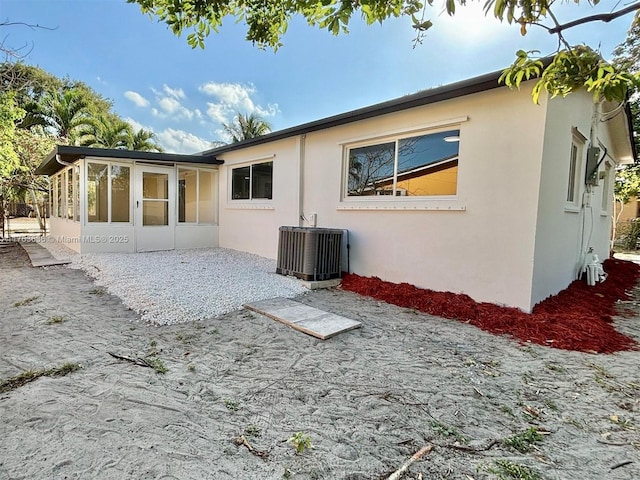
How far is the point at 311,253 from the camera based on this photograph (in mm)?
6152

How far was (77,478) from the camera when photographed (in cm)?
162

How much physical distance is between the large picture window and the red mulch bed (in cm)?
167

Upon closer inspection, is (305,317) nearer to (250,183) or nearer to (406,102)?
(406,102)

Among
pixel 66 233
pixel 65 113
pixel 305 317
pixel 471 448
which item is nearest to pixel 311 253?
pixel 305 317

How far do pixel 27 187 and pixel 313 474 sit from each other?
1834 centimetres

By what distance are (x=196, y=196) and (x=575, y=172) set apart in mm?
9441

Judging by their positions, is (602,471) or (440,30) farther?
(440,30)

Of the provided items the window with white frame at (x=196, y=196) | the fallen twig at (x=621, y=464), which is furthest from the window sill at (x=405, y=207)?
the window with white frame at (x=196, y=196)

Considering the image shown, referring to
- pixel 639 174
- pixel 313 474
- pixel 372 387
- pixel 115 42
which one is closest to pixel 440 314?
pixel 372 387

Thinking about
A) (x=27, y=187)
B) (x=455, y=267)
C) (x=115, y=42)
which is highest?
(x=115, y=42)

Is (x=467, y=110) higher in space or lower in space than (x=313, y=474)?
higher

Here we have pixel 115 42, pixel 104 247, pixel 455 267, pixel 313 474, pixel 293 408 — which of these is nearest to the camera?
pixel 313 474

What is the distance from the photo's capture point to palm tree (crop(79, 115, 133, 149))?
57.0 feet

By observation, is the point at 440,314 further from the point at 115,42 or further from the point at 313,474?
the point at 115,42
